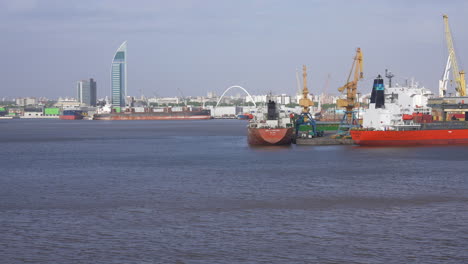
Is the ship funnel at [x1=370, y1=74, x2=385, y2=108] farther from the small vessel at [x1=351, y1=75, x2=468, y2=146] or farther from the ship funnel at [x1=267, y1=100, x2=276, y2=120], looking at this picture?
the ship funnel at [x1=267, y1=100, x2=276, y2=120]

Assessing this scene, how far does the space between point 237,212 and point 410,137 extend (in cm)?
4920

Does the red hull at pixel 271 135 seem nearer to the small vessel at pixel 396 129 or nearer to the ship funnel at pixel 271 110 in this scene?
the ship funnel at pixel 271 110

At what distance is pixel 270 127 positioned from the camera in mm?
76375

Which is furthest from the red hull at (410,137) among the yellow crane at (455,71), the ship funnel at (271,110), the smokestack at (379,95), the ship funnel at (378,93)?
the yellow crane at (455,71)

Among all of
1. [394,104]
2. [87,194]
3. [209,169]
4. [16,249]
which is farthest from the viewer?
[394,104]

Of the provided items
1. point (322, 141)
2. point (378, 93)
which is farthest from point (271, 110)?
point (378, 93)

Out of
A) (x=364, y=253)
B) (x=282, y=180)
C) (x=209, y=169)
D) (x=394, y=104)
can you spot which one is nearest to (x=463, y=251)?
(x=364, y=253)

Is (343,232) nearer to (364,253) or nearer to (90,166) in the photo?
(364,253)

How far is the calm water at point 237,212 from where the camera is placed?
22.2m

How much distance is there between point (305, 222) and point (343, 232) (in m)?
2.58

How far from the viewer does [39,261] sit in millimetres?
21234

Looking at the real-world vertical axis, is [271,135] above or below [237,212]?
above

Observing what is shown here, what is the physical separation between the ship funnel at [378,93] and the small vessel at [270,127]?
446 inches

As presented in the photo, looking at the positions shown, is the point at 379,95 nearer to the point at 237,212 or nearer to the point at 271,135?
the point at 271,135
